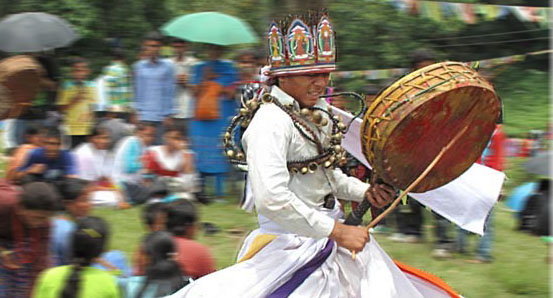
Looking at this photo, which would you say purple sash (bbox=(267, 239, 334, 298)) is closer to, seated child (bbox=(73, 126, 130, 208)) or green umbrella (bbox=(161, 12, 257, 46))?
seated child (bbox=(73, 126, 130, 208))

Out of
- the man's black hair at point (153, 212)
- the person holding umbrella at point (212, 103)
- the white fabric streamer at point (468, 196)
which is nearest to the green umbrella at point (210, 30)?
the person holding umbrella at point (212, 103)

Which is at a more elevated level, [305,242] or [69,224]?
[305,242]

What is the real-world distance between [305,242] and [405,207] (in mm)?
3905

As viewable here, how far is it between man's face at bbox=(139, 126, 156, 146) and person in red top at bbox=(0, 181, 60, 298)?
12.7 feet

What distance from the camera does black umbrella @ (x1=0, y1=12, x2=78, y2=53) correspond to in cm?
894

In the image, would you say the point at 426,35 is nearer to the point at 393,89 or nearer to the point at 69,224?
the point at 69,224

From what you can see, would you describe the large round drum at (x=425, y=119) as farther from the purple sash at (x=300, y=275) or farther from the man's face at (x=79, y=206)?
the man's face at (x=79, y=206)

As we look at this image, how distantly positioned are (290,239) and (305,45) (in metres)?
0.80

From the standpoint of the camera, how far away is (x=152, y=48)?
8.52 metres

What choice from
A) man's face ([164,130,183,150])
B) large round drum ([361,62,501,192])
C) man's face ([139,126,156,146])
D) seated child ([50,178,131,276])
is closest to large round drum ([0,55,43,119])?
man's face ([139,126,156,146])

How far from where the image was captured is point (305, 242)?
3445 millimetres

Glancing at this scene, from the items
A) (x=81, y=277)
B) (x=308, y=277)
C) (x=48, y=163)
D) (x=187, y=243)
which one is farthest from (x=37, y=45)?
(x=308, y=277)

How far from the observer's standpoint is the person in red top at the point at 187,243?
177 inches

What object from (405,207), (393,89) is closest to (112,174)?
(405,207)
